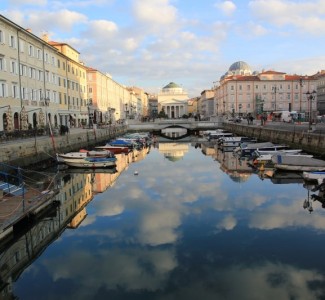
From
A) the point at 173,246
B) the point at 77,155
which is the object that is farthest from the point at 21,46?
the point at 173,246

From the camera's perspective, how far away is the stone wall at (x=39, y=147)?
101ft

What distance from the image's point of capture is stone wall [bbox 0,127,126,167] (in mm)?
30891

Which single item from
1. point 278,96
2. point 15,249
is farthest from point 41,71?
point 278,96

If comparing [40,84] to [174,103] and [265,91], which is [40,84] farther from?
[174,103]

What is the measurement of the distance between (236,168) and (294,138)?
1453 centimetres

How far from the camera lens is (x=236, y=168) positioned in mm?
33875

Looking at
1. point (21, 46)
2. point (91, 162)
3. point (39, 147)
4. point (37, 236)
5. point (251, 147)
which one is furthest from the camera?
point (21, 46)

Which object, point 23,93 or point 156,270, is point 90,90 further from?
point 156,270

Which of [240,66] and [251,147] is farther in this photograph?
[240,66]

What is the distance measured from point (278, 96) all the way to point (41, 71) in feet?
292

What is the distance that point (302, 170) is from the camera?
28.9 metres

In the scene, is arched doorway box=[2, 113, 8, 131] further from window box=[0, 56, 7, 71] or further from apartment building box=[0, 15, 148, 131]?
window box=[0, 56, 7, 71]

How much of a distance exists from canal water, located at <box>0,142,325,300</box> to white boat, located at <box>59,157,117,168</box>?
30.3ft

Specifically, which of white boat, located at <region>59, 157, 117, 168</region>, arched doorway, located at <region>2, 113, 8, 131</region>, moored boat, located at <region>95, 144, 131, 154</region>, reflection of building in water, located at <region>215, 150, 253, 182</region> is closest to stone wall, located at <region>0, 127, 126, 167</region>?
white boat, located at <region>59, 157, 117, 168</region>
